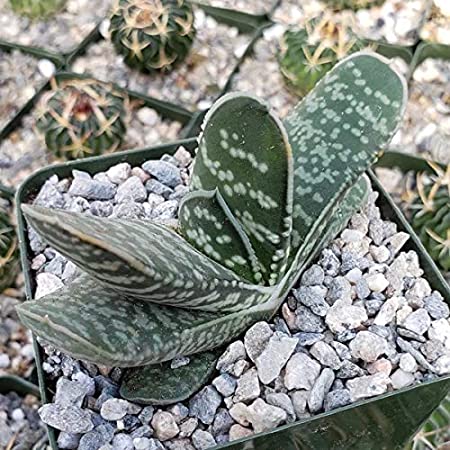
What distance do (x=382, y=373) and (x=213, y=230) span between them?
10.8 inches

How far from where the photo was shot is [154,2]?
1612 mm

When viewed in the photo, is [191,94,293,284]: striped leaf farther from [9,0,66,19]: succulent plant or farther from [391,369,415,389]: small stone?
[9,0,66,19]: succulent plant

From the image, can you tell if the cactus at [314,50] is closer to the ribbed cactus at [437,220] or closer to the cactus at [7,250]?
the ribbed cactus at [437,220]

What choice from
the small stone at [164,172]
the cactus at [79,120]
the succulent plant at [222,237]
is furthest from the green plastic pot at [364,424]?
the cactus at [79,120]

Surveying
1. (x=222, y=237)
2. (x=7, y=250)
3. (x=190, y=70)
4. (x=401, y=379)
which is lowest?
(x=7, y=250)

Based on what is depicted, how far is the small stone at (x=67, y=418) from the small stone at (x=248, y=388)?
0.18m

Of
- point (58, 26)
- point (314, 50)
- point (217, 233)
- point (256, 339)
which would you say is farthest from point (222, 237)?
point (58, 26)

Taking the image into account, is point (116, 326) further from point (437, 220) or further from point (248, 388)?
point (437, 220)

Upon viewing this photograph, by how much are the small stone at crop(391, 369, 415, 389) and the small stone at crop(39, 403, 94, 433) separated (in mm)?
367

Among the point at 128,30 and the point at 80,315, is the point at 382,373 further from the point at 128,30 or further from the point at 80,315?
the point at 128,30

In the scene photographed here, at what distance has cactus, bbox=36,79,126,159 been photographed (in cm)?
139

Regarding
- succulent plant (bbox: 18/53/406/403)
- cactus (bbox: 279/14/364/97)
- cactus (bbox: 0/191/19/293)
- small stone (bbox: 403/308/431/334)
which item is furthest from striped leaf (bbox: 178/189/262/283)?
cactus (bbox: 279/14/364/97)

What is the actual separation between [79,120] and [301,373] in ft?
2.40

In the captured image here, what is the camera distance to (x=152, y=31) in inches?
63.2
